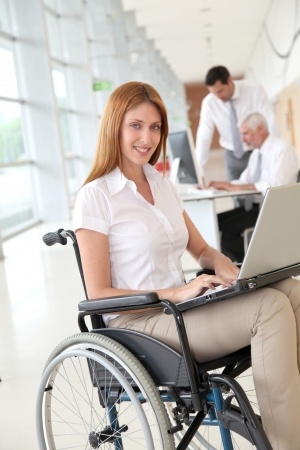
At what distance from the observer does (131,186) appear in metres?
2.05

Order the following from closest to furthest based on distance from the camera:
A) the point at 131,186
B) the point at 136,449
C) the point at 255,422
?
the point at 255,422
the point at 131,186
the point at 136,449

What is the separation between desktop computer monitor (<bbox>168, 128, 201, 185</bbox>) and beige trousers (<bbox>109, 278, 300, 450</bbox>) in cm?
299

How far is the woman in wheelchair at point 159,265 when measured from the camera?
1.62m

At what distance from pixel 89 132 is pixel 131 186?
1163 cm

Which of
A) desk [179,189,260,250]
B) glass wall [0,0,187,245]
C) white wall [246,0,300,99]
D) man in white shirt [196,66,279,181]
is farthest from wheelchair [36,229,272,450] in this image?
white wall [246,0,300,99]

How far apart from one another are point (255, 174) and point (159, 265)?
295cm

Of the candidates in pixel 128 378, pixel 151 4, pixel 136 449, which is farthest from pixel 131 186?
pixel 151 4

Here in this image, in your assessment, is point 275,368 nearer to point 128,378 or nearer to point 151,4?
point 128,378

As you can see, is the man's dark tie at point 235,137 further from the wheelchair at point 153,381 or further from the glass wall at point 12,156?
the glass wall at point 12,156

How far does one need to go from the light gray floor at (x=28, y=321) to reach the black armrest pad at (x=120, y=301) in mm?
966

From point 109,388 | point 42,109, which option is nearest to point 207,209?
point 109,388

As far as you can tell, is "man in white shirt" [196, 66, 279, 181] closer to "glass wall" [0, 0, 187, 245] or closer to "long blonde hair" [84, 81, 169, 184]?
"long blonde hair" [84, 81, 169, 184]

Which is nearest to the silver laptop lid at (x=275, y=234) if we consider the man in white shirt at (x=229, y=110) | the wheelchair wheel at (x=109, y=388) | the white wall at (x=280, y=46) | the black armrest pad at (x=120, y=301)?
the black armrest pad at (x=120, y=301)

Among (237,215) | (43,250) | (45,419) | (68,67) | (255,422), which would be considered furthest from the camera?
(68,67)
